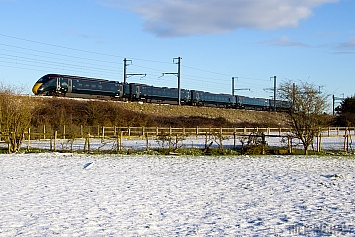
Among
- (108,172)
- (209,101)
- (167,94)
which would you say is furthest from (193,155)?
(209,101)

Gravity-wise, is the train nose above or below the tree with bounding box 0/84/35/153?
above

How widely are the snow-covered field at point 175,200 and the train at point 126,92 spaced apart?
30.8 meters

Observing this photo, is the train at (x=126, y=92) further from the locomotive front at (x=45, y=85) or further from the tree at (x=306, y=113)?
the tree at (x=306, y=113)

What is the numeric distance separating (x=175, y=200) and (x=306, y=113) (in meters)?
16.4

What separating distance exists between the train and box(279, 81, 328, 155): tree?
29596 mm

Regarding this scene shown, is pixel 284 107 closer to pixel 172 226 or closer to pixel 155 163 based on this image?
pixel 155 163

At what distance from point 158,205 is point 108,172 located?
235 inches

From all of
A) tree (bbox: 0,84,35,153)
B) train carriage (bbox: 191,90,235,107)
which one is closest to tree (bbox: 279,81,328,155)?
tree (bbox: 0,84,35,153)

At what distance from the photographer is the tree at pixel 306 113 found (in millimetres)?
25078

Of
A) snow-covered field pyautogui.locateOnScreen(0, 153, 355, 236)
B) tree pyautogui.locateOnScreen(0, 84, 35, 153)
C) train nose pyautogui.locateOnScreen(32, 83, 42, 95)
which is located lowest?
snow-covered field pyautogui.locateOnScreen(0, 153, 355, 236)

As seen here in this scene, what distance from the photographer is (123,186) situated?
1313cm

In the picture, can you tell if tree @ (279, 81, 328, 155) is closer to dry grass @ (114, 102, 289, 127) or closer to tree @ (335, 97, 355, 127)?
dry grass @ (114, 102, 289, 127)

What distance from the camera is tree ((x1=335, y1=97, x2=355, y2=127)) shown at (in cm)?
6750

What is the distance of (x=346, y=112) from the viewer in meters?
73.6
